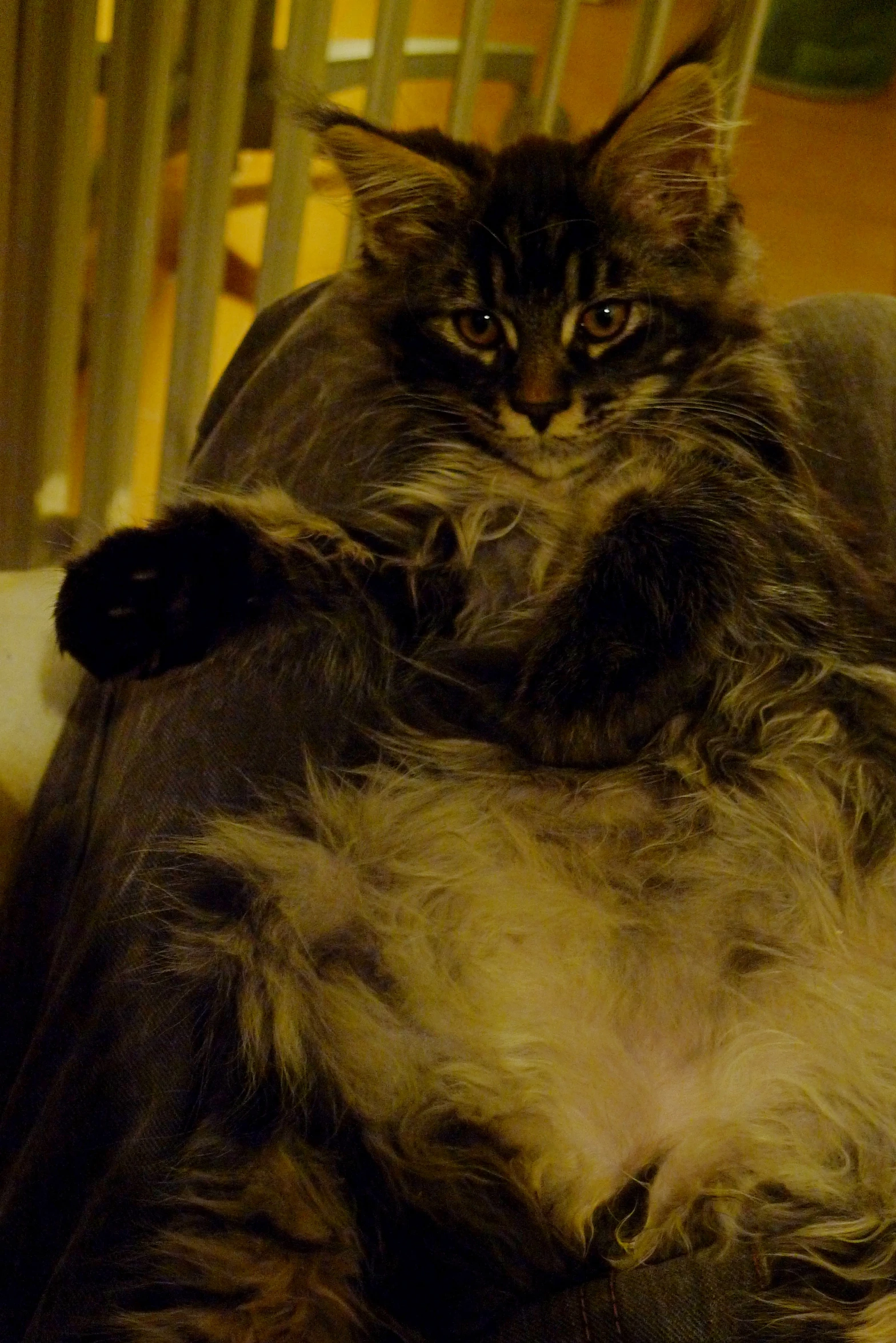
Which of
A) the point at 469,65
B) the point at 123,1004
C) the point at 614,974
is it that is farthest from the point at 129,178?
the point at 614,974

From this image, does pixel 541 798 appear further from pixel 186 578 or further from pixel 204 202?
pixel 204 202

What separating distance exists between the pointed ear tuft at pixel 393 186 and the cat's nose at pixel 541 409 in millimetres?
234

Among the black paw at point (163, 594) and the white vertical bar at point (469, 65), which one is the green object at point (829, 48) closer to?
the white vertical bar at point (469, 65)

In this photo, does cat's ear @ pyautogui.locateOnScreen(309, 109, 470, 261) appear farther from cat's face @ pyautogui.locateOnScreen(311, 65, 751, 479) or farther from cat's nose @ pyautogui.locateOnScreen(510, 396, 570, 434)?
cat's nose @ pyautogui.locateOnScreen(510, 396, 570, 434)

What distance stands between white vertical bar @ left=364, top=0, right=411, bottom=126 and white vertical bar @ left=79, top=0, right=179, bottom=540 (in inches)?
13.8

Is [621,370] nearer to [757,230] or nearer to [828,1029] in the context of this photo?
[828,1029]

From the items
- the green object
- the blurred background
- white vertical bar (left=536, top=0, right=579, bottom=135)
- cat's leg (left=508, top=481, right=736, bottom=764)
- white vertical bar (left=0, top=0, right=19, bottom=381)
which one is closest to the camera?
cat's leg (left=508, top=481, right=736, bottom=764)

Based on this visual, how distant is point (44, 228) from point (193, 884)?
4.70ft

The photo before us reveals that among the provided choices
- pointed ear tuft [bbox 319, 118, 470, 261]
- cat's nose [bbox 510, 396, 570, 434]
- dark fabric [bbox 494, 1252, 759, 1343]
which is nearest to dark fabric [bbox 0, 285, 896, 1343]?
dark fabric [bbox 494, 1252, 759, 1343]

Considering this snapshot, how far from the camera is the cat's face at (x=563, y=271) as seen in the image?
125cm

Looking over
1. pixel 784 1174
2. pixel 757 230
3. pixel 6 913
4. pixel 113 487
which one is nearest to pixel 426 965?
pixel 784 1174

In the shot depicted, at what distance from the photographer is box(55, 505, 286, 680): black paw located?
3.77 feet

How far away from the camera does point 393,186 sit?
1.31m

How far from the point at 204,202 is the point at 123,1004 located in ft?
5.06
